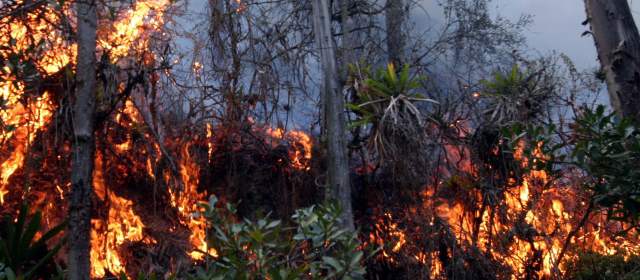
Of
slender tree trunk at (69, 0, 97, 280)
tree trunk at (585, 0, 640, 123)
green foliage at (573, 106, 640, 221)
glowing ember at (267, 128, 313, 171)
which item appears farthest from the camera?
glowing ember at (267, 128, 313, 171)

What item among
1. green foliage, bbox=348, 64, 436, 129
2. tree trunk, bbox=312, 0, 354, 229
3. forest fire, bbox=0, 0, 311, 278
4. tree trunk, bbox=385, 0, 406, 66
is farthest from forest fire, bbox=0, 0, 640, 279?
tree trunk, bbox=385, 0, 406, 66

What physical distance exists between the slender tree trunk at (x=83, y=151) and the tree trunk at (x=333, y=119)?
2947mm

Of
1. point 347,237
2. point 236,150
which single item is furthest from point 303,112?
point 347,237

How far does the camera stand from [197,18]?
8602 mm

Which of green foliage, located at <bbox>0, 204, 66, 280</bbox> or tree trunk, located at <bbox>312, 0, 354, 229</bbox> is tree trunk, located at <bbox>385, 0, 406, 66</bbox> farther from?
green foliage, located at <bbox>0, 204, 66, 280</bbox>

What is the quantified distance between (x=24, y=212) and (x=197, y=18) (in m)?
4.11

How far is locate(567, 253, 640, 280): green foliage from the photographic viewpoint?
7297mm

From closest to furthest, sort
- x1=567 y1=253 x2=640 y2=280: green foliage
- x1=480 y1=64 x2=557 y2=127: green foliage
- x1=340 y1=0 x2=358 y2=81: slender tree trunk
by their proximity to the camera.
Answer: x1=567 y1=253 x2=640 y2=280: green foliage → x1=340 y1=0 x2=358 y2=81: slender tree trunk → x1=480 y1=64 x2=557 y2=127: green foliage

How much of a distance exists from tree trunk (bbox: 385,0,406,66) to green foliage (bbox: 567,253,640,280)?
4.20 metres

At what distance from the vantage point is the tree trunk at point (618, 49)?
4.20m

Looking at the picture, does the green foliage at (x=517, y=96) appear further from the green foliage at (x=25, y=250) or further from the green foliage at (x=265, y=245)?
the green foliage at (x=25, y=250)

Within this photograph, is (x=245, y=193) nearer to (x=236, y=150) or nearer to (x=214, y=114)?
(x=236, y=150)

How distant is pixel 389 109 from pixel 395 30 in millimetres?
3001

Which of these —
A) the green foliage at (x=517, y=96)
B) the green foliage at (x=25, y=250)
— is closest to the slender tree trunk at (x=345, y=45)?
the green foliage at (x=517, y=96)
